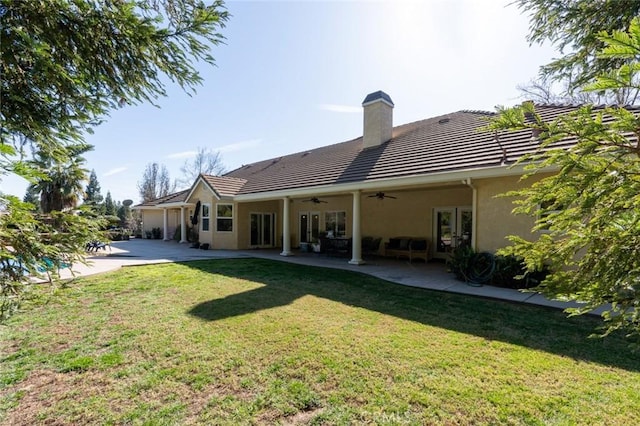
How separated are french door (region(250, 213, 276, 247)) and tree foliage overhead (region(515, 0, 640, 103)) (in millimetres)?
16616

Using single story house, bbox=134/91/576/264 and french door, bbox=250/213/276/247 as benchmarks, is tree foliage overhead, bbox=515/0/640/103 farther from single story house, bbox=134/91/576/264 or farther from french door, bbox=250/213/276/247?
french door, bbox=250/213/276/247

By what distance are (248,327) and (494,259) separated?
7055 millimetres

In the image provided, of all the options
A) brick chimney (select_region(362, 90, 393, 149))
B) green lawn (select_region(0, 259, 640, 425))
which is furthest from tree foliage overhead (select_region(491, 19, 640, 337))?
brick chimney (select_region(362, 90, 393, 149))

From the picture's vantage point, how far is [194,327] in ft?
17.6

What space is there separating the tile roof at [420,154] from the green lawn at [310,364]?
407cm

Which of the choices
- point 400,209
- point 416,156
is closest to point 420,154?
point 416,156

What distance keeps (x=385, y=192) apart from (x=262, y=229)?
857cm

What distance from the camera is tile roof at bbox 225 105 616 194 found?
365 inches

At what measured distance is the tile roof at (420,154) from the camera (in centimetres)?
927

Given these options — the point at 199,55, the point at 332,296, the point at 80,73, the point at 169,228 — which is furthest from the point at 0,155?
the point at 169,228

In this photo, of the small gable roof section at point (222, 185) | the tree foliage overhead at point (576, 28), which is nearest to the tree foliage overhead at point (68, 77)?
the tree foliage overhead at point (576, 28)

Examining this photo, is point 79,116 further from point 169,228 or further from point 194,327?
point 169,228

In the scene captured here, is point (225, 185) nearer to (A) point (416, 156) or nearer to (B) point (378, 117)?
(B) point (378, 117)

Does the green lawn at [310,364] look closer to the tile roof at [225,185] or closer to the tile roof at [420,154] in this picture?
the tile roof at [420,154]
